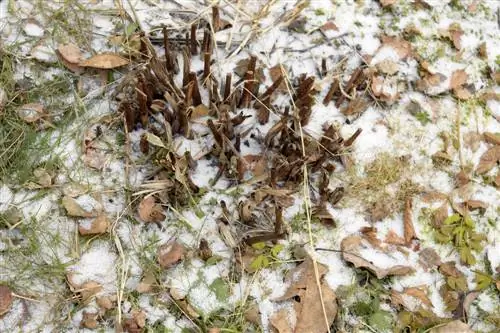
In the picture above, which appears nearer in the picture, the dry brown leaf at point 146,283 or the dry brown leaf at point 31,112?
the dry brown leaf at point 146,283

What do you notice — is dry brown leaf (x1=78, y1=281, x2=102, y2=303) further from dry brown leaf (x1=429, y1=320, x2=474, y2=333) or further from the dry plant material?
dry brown leaf (x1=429, y1=320, x2=474, y2=333)

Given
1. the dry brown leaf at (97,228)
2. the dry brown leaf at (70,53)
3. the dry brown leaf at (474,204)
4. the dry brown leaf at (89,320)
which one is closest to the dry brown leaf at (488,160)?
the dry brown leaf at (474,204)

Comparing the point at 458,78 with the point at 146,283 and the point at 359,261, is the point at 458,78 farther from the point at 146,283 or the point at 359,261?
the point at 146,283

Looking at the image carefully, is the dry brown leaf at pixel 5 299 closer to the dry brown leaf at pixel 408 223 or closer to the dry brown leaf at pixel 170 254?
the dry brown leaf at pixel 170 254

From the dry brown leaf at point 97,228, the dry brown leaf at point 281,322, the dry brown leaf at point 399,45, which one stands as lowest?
the dry brown leaf at point 281,322

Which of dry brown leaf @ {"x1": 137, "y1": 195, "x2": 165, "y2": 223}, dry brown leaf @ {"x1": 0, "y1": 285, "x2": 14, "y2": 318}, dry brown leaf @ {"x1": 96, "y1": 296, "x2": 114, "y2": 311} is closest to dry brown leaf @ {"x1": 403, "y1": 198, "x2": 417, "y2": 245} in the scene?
dry brown leaf @ {"x1": 137, "y1": 195, "x2": 165, "y2": 223}

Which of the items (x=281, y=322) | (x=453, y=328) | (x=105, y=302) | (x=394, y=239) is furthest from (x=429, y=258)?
(x=105, y=302)

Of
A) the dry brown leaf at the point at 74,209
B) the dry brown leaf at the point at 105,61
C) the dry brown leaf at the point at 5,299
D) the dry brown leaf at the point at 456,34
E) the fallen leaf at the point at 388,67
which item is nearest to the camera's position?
the dry brown leaf at the point at 5,299
